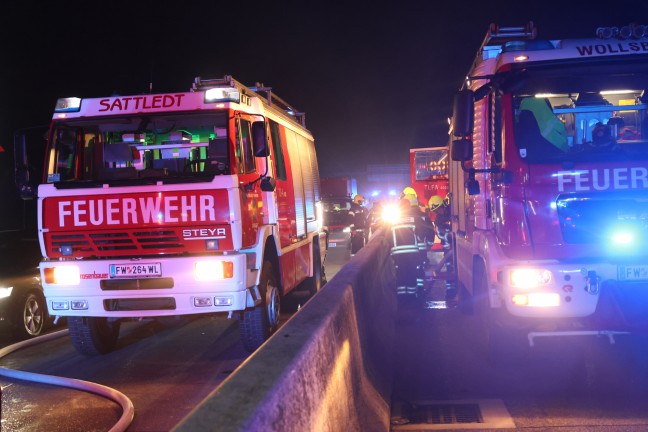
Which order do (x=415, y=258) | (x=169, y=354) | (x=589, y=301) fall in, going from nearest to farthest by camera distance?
1. (x=589, y=301)
2. (x=169, y=354)
3. (x=415, y=258)

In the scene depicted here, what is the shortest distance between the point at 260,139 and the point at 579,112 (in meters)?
3.50

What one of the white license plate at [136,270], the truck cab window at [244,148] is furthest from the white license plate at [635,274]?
the white license plate at [136,270]

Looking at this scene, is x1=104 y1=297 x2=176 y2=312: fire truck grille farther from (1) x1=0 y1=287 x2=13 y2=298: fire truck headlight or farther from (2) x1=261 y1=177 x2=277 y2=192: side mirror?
(1) x1=0 y1=287 x2=13 y2=298: fire truck headlight

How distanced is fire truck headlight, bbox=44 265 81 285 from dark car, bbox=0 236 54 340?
1876 mm

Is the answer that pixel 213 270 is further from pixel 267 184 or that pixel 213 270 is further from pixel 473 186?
pixel 473 186

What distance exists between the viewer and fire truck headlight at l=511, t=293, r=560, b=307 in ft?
17.7

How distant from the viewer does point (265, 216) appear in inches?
318

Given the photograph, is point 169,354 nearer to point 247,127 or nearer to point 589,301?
point 247,127

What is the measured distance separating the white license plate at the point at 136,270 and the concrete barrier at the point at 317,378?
222 cm

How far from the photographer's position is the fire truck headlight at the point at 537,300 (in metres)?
5.41

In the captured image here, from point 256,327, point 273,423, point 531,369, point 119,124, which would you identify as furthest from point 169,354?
point 273,423

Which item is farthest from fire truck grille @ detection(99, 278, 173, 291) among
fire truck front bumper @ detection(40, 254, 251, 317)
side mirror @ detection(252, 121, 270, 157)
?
side mirror @ detection(252, 121, 270, 157)

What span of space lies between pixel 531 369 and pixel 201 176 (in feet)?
13.1

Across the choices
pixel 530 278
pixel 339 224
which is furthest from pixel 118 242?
pixel 339 224
